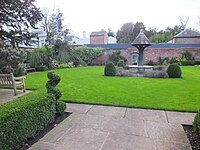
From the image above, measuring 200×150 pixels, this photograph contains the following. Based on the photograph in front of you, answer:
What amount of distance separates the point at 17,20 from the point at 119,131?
8790mm

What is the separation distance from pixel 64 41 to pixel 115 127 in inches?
628

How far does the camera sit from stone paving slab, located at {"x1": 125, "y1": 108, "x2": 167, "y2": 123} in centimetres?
379

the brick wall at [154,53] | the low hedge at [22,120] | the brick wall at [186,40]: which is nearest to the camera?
the low hedge at [22,120]

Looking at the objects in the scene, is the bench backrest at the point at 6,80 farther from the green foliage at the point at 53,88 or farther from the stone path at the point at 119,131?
the stone path at the point at 119,131

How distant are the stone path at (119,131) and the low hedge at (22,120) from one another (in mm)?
241

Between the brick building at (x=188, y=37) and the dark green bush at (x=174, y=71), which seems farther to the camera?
the brick building at (x=188, y=37)

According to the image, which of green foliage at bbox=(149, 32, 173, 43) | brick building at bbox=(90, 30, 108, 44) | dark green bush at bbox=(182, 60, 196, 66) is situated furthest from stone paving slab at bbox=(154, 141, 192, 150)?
green foliage at bbox=(149, 32, 173, 43)

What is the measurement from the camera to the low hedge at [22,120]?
2285 mm

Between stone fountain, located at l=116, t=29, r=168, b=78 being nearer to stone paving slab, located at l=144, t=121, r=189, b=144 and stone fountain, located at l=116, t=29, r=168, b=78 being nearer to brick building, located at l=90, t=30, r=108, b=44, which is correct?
stone paving slab, located at l=144, t=121, r=189, b=144

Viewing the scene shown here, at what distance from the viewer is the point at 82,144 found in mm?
2684

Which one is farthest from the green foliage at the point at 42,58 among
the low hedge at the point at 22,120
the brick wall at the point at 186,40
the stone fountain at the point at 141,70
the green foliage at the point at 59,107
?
the brick wall at the point at 186,40

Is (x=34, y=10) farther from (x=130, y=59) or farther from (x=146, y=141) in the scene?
(x=130, y=59)

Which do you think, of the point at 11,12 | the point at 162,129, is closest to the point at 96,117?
the point at 162,129

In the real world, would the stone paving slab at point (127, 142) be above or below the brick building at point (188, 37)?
below
